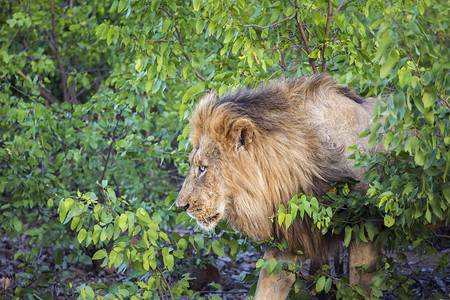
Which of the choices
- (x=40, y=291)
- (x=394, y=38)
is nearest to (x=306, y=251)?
(x=394, y=38)

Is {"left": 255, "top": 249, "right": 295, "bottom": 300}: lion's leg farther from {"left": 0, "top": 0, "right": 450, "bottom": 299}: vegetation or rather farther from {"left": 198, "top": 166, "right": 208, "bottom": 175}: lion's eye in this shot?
{"left": 198, "top": 166, "right": 208, "bottom": 175}: lion's eye

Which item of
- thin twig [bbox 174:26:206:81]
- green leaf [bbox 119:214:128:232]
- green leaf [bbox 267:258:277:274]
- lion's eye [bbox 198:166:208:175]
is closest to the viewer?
green leaf [bbox 119:214:128:232]

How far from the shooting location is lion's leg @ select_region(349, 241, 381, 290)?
304 centimetres

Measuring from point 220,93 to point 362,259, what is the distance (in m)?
1.19

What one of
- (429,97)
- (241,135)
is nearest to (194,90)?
(241,135)

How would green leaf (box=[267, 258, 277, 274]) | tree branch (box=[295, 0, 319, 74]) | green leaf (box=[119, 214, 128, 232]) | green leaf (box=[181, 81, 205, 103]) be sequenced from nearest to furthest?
green leaf (box=[119, 214, 128, 232]), green leaf (box=[267, 258, 277, 274]), tree branch (box=[295, 0, 319, 74]), green leaf (box=[181, 81, 205, 103])

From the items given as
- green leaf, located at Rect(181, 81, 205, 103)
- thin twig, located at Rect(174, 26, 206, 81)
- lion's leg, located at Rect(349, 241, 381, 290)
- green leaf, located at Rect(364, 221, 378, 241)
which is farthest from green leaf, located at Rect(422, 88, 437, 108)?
thin twig, located at Rect(174, 26, 206, 81)

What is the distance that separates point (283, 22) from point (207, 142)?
89cm

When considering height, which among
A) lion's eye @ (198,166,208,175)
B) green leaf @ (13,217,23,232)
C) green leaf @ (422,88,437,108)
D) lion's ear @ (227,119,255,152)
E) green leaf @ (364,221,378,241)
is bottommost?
green leaf @ (13,217,23,232)

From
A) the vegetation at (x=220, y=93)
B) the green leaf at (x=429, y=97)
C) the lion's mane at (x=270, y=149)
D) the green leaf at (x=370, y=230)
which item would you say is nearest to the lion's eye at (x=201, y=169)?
the lion's mane at (x=270, y=149)

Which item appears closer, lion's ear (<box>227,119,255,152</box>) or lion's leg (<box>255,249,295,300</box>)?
lion's ear (<box>227,119,255,152</box>)

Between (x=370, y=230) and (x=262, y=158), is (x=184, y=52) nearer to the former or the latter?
(x=262, y=158)

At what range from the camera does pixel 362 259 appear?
3053mm

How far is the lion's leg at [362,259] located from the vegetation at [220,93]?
98mm
